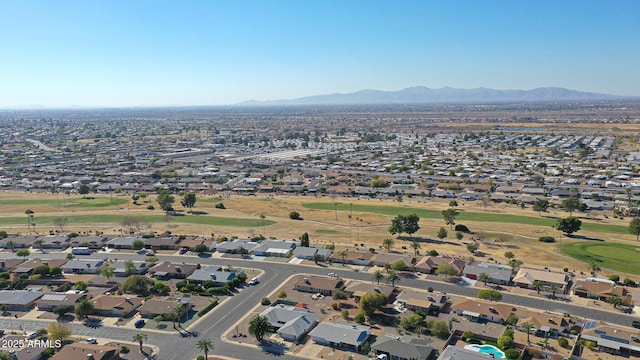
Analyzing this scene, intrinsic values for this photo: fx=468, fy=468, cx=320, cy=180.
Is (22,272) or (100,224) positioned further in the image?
(100,224)

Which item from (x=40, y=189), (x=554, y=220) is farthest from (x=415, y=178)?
(x=40, y=189)

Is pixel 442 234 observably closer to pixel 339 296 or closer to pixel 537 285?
pixel 537 285

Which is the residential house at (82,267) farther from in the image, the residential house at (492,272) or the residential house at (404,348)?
the residential house at (492,272)

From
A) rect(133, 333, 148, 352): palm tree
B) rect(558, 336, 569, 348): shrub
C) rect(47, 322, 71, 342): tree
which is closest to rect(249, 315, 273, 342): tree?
rect(133, 333, 148, 352): palm tree

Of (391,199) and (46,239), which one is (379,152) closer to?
(391,199)

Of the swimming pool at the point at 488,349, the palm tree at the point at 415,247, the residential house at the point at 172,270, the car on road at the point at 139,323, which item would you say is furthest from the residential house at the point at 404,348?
the residential house at the point at 172,270

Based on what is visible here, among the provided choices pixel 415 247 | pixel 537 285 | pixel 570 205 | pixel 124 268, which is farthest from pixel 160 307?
pixel 570 205
